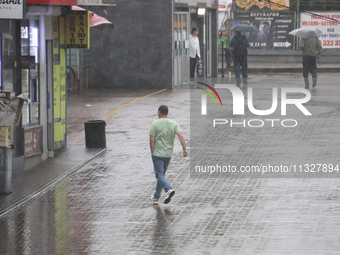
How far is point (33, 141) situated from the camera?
11.5 metres

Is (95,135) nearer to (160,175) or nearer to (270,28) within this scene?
(160,175)

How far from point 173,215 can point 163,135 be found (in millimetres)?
1089

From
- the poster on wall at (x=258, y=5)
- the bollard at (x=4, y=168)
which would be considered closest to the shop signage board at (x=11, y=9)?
the bollard at (x=4, y=168)

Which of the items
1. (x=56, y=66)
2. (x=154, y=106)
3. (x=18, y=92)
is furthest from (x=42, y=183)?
(x=154, y=106)

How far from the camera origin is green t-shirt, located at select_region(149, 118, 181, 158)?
28.2ft

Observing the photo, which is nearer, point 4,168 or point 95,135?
point 4,168

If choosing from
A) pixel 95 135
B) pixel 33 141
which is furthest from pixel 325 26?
pixel 33 141

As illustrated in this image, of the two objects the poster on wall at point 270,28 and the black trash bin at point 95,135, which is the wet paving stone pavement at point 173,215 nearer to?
the black trash bin at point 95,135

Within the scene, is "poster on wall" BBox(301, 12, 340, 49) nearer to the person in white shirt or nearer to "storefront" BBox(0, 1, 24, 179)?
the person in white shirt

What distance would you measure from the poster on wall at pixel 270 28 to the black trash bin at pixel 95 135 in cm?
2388

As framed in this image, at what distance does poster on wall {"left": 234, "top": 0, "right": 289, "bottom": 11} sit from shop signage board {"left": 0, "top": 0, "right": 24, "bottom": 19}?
28046 mm

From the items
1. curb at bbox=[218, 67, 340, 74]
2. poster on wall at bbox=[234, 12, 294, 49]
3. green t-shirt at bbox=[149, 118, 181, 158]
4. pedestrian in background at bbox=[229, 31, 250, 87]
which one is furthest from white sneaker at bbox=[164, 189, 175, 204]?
poster on wall at bbox=[234, 12, 294, 49]

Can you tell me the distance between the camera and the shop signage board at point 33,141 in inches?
443

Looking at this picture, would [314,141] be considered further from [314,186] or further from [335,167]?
[314,186]
